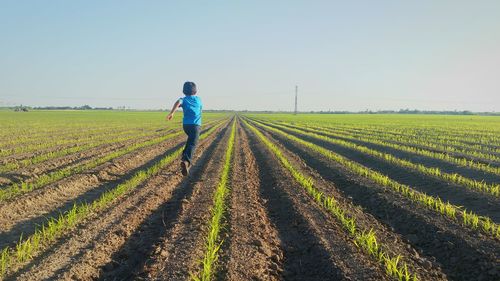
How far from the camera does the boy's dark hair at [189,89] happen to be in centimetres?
881

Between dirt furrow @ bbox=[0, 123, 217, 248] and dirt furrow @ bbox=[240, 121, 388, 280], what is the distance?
3.58 meters

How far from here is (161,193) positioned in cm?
771

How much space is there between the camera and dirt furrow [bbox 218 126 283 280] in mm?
3945

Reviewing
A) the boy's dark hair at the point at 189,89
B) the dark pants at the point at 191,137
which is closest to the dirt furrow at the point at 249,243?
the dark pants at the point at 191,137

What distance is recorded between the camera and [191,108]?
882cm

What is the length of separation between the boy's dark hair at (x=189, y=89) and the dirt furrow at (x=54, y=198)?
276cm

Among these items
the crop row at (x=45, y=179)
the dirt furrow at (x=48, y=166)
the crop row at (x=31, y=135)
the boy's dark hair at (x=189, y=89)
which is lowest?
the crop row at (x=31, y=135)

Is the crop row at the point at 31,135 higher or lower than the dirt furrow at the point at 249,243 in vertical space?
lower

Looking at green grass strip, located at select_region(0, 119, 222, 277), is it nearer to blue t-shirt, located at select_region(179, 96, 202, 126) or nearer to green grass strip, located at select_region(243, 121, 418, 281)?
blue t-shirt, located at select_region(179, 96, 202, 126)

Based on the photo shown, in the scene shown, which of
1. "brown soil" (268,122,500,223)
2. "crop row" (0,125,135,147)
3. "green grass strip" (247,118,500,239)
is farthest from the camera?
"crop row" (0,125,135,147)

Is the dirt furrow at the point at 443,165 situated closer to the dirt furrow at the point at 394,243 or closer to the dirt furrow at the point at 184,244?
the dirt furrow at the point at 394,243

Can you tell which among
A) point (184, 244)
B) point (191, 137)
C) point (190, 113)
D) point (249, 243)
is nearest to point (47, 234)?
point (184, 244)

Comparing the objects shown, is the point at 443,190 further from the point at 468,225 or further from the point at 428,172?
the point at 468,225

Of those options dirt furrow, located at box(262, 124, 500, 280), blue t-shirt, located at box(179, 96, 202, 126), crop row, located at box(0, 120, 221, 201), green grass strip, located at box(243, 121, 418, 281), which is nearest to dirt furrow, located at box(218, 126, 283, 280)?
green grass strip, located at box(243, 121, 418, 281)
